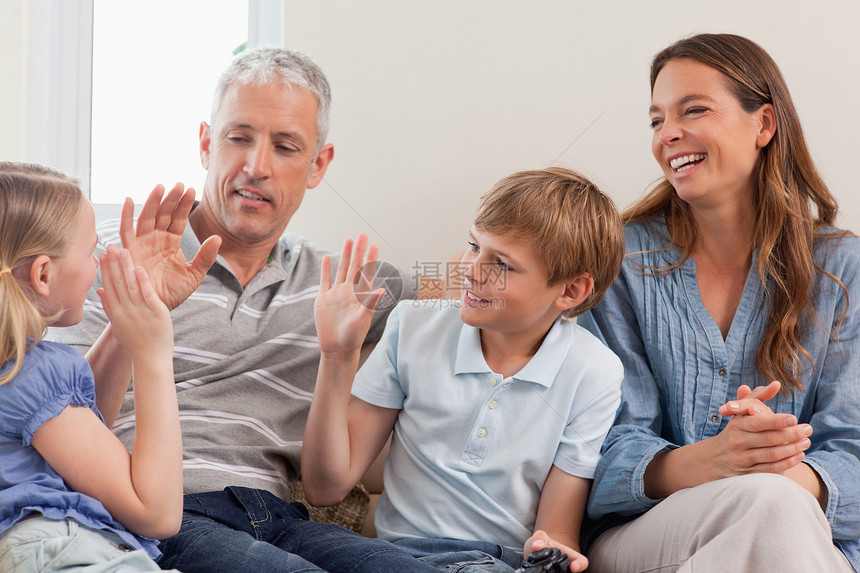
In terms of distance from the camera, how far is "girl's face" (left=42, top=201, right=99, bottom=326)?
94 centimetres

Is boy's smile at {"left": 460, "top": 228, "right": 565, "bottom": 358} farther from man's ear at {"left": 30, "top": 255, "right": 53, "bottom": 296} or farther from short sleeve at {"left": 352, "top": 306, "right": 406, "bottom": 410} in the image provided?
man's ear at {"left": 30, "top": 255, "right": 53, "bottom": 296}

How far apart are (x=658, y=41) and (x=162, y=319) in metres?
1.18

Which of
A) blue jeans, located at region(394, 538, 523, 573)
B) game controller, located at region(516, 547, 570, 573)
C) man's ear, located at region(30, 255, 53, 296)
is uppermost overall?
man's ear, located at region(30, 255, 53, 296)

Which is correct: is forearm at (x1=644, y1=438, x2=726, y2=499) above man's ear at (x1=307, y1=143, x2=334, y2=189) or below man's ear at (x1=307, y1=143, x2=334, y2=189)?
below

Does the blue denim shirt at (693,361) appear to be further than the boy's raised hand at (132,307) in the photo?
Yes

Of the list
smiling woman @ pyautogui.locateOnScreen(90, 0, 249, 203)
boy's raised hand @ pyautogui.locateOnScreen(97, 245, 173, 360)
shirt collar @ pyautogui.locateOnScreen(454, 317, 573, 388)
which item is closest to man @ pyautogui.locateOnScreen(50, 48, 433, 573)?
boy's raised hand @ pyautogui.locateOnScreen(97, 245, 173, 360)

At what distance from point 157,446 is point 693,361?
33.7 inches

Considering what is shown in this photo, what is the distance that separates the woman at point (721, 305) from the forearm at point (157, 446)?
0.62 meters

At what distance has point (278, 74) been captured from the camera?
1453 millimetres

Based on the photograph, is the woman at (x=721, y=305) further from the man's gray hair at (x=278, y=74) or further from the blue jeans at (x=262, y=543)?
the man's gray hair at (x=278, y=74)

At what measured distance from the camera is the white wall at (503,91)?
5.19 feet

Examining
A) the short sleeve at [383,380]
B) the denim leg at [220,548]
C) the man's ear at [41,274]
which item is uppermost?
the man's ear at [41,274]

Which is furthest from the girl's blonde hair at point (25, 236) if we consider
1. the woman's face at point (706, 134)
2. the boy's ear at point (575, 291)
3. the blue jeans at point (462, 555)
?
the woman's face at point (706, 134)

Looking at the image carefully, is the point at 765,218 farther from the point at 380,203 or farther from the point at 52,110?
the point at 52,110
